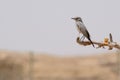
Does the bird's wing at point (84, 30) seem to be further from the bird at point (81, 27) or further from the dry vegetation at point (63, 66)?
the dry vegetation at point (63, 66)

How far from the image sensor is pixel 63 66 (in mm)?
26578

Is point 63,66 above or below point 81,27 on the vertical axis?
above

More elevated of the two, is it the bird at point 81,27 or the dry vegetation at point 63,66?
the dry vegetation at point 63,66

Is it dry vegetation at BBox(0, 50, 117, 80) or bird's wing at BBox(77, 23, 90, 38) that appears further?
dry vegetation at BBox(0, 50, 117, 80)

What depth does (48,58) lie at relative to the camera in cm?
2862

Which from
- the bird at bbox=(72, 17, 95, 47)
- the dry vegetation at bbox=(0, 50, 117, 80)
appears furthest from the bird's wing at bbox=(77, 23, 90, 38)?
the dry vegetation at bbox=(0, 50, 117, 80)

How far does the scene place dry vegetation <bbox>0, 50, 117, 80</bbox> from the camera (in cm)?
2341

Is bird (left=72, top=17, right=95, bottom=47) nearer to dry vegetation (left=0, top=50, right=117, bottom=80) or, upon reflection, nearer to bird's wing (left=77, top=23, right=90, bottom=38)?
bird's wing (left=77, top=23, right=90, bottom=38)

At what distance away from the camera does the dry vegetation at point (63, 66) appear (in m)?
23.4

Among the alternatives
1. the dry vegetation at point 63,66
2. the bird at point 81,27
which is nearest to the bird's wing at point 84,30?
the bird at point 81,27

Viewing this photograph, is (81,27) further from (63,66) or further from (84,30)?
(63,66)

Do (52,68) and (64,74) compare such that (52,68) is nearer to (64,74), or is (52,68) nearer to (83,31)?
(64,74)

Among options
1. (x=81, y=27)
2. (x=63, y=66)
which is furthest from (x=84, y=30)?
(x=63, y=66)

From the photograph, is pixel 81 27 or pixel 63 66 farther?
pixel 63 66
